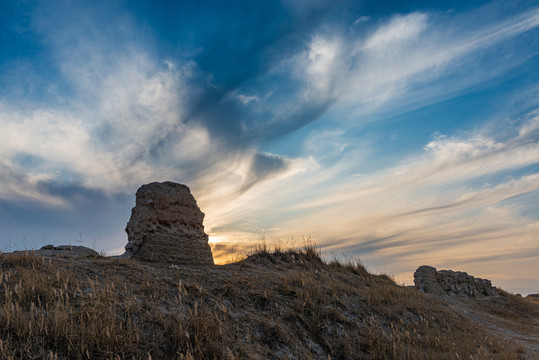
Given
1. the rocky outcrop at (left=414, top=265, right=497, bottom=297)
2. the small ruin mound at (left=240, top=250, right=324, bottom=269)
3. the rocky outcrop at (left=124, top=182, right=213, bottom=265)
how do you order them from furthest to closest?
the rocky outcrop at (left=414, top=265, right=497, bottom=297) < the small ruin mound at (left=240, top=250, right=324, bottom=269) < the rocky outcrop at (left=124, top=182, right=213, bottom=265)

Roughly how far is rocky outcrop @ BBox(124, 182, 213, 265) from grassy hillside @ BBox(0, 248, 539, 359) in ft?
6.61

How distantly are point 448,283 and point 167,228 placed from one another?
63.5ft

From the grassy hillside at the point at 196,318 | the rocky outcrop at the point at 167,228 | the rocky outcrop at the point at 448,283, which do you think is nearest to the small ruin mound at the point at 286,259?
the rocky outcrop at the point at 167,228

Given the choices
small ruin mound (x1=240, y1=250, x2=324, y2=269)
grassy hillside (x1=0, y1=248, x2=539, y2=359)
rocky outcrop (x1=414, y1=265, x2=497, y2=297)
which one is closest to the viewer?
grassy hillside (x1=0, y1=248, x2=539, y2=359)

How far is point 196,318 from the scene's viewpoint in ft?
17.9

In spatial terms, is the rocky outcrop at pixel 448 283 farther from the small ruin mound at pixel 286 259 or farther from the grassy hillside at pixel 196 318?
the grassy hillside at pixel 196 318

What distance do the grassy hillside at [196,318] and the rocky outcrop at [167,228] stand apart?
201 cm

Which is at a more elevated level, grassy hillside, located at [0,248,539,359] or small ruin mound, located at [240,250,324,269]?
small ruin mound, located at [240,250,324,269]

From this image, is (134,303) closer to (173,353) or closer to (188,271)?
(173,353)

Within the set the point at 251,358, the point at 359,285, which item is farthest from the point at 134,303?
the point at 359,285

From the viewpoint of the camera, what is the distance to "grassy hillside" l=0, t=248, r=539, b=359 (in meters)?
4.47

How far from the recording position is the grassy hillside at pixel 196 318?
4473 millimetres

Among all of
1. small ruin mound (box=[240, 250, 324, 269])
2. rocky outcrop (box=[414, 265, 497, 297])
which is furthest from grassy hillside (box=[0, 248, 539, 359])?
rocky outcrop (box=[414, 265, 497, 297])

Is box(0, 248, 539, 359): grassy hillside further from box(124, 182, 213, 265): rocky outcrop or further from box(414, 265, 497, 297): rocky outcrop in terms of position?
box(414, 265, 497, 297): rocky outcrop
